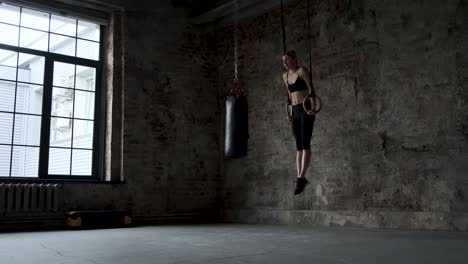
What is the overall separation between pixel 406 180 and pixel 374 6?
2.63m

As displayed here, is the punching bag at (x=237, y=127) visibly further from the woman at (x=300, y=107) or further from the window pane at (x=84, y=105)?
the window pane at (x=84, y=105)

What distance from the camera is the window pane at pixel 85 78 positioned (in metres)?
7.88

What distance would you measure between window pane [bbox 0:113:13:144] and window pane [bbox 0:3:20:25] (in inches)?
61.6

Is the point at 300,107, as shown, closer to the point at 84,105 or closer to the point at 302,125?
the point at 302,125

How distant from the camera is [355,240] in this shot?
15.4 feet

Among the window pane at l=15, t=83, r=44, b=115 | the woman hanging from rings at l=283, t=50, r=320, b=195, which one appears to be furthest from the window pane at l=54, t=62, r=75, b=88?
the woman hanging from rings at l=283, t=50, r=320, b=195

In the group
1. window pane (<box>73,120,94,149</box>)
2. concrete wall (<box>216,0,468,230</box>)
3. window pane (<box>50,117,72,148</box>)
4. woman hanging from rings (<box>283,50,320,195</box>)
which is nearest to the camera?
woman hanging from rings (<box>283,50,320,195</box>)

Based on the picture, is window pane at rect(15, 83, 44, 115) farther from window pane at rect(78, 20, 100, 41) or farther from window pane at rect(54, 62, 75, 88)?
window pane at rect(78, 20, 100, 41)

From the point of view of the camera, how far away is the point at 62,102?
7.64m

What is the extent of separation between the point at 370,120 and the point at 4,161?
566 cm

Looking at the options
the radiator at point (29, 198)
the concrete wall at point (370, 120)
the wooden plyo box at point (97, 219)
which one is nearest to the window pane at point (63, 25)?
the radiator at point (29, 198)

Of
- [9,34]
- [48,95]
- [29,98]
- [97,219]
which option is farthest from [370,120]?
[9,34]

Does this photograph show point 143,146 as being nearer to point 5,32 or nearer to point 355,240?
point 5,32

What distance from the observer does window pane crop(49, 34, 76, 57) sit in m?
7.62
